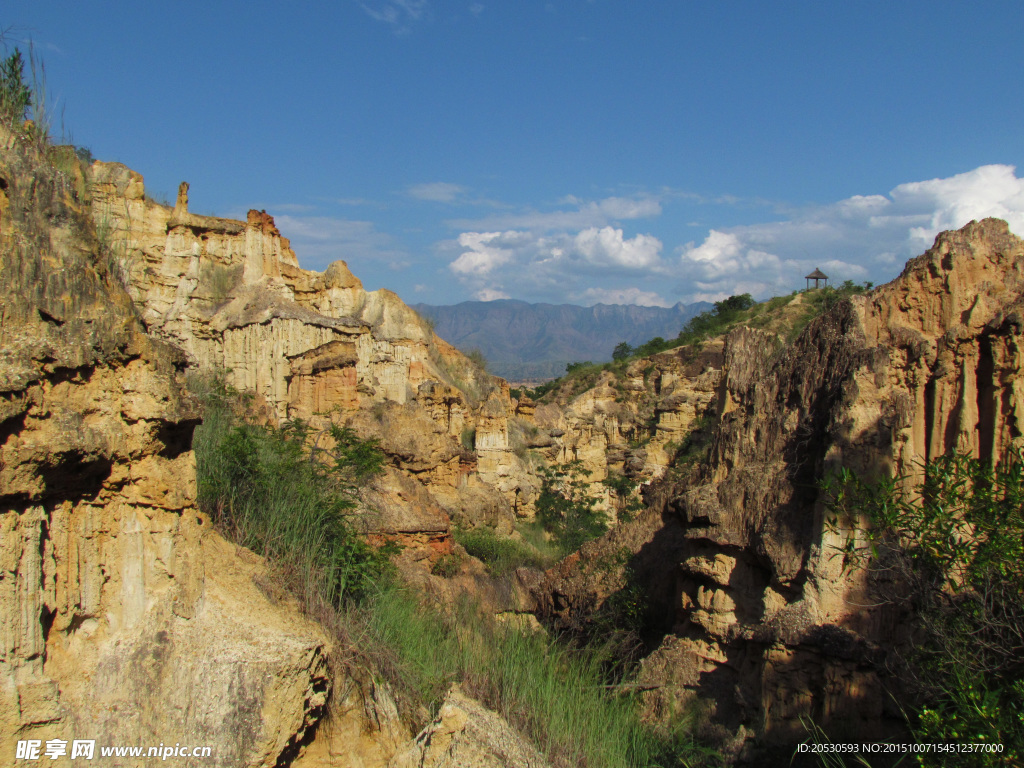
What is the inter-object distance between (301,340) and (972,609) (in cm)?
2372

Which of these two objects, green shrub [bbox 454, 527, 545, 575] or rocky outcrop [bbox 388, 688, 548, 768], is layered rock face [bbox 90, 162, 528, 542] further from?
rocky outcrop [bbox 388, 688, 548, 768]

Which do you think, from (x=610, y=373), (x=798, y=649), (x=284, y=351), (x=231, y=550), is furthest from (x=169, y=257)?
(x=610, y=373)

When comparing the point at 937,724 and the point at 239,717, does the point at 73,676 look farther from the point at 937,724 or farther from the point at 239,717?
the point at 937,724

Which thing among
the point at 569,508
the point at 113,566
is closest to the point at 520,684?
the point at 113,566

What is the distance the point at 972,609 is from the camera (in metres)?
4.06

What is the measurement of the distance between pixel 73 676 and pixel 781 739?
5335mm

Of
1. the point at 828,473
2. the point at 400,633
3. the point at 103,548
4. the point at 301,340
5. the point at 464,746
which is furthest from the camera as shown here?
the point at 301,340

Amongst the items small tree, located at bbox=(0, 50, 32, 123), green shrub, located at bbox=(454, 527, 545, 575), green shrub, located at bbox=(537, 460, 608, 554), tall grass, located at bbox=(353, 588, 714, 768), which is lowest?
green shrub, located at bbox=(537, 460, 608, 554)

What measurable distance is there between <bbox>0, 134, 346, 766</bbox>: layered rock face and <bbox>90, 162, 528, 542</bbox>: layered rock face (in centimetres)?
1102

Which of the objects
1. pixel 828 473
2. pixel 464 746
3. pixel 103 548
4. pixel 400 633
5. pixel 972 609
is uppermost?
pixel 828 473

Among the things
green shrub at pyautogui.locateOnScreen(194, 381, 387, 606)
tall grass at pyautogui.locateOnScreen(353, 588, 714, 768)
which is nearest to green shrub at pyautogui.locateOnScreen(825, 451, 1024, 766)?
tall grass at pyautogui.locateOnScreen(353, 588, 714, 768)

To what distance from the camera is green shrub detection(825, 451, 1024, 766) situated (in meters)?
3.62

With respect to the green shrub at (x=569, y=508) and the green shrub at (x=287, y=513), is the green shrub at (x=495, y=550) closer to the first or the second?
the green shrub at (x=569, y=508)

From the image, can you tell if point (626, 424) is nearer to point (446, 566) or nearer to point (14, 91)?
point (446, 566)
